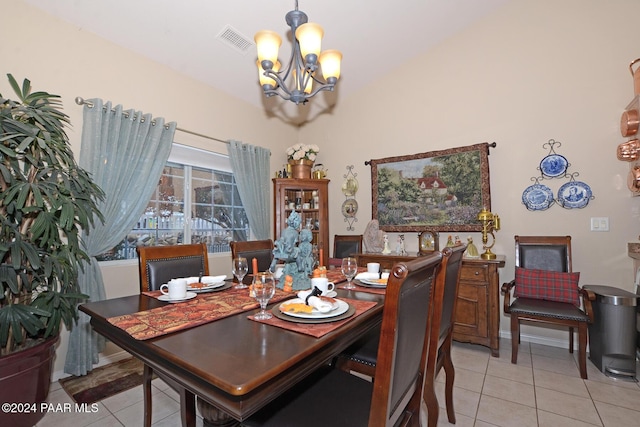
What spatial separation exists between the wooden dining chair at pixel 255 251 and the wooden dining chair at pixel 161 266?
24cm

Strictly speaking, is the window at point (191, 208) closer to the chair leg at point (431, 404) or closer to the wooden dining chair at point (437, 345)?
the wooden dining chair at point (437, 345)

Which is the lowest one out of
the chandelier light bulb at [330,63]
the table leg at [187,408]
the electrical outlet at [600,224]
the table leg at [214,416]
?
the table leg at [187,408]

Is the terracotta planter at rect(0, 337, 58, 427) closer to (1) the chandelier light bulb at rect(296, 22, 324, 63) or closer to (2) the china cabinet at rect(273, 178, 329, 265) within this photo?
(1) the chandelier light bulb at rect(296, 22, 324, 63)

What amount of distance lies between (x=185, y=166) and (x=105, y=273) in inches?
48.8

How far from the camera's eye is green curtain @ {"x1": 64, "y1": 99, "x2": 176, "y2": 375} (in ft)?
7.08

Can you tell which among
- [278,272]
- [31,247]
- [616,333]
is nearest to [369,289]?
[278,272]

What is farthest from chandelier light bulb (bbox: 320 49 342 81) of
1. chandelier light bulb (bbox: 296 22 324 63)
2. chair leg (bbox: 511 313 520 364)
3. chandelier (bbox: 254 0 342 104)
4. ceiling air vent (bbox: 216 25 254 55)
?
chair leg (bbox: 511 313 520 364)

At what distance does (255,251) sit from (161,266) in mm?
690

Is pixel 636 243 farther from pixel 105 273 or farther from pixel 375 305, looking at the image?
pixel 105 273

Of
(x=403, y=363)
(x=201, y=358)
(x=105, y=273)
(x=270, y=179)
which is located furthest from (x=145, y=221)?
(x=403, y=363)

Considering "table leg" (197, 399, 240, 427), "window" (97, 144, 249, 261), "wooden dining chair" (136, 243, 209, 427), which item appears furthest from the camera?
"window" (97, 144, 249, 261)

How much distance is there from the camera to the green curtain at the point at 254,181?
3420 millimetres

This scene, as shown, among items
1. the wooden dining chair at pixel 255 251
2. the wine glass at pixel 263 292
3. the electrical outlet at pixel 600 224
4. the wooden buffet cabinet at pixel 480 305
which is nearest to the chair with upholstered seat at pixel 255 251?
the wooden dining chair at pixel 255 251

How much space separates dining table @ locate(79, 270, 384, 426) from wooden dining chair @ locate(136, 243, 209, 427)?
10.6 inches
